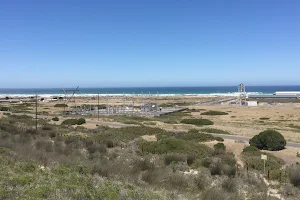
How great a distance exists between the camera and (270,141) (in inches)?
877

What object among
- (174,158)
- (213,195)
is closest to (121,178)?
(213,195)

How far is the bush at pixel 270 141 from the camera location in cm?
2205

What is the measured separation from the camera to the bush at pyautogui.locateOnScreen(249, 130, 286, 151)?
22.0 m

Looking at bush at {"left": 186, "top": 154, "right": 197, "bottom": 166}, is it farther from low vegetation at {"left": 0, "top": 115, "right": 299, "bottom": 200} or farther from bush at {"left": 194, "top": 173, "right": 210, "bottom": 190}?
bush at {"left": 194, "top": 173, "right": 210, "bottom": 190}

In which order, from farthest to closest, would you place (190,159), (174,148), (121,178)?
(174,148), (190,159), (121,178)

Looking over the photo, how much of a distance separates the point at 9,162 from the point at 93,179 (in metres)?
3.26

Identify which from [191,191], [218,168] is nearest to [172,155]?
[218,168]

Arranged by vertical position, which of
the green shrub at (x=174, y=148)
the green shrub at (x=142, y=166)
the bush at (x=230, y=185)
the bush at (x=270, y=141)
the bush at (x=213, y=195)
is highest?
the bush at (x=213, y=195)

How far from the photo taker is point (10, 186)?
7.55 m

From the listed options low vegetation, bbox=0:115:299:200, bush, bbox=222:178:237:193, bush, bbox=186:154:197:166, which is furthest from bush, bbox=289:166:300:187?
bush, bbox=186:154:197:166

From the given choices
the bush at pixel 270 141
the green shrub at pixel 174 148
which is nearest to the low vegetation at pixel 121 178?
the green shrub at pixel 174 148

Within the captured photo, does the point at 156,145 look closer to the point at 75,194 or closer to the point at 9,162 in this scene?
the point at 9,162

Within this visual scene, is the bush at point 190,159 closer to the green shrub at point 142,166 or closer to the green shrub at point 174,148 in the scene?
the green shrub at point 174,148

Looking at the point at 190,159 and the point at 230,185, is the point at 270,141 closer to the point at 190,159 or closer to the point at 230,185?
the point at 190,159
